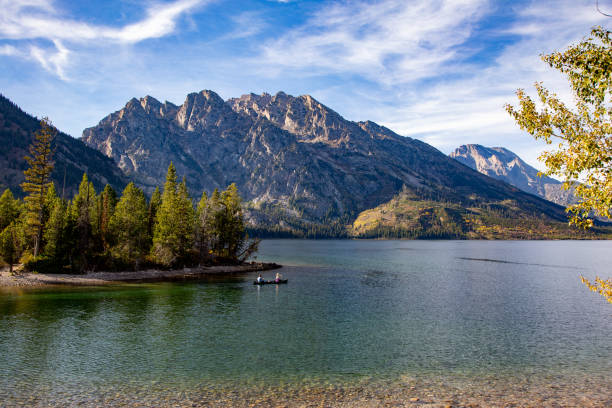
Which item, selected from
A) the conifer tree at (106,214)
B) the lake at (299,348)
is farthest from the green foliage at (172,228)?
the lake at (299,348)

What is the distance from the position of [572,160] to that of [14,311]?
2740 inches

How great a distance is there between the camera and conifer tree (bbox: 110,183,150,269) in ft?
322

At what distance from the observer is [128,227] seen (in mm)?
97812

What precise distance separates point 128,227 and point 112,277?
42.9ft

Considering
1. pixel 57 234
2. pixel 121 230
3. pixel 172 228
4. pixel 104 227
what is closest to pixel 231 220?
pixel 172 228

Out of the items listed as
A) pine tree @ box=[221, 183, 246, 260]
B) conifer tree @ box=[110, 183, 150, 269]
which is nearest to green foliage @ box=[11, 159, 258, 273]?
conifer tree @ box=[110, 183, 150, 269]

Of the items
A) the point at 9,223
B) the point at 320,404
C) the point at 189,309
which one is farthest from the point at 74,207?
the point at 320,404

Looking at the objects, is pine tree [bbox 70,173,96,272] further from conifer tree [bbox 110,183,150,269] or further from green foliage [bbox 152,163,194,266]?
green foliage [bbox 152,163,194,266]

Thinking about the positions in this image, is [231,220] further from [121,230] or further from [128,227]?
[121,230]

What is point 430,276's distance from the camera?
379ft

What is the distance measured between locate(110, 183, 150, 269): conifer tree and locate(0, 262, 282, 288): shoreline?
17.8ft

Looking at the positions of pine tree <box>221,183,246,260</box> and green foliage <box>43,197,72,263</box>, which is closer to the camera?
green foliage <box>43,197,72,263</box>

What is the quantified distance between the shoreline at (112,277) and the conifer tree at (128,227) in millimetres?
5413

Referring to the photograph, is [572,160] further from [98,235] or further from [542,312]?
[98,235]
